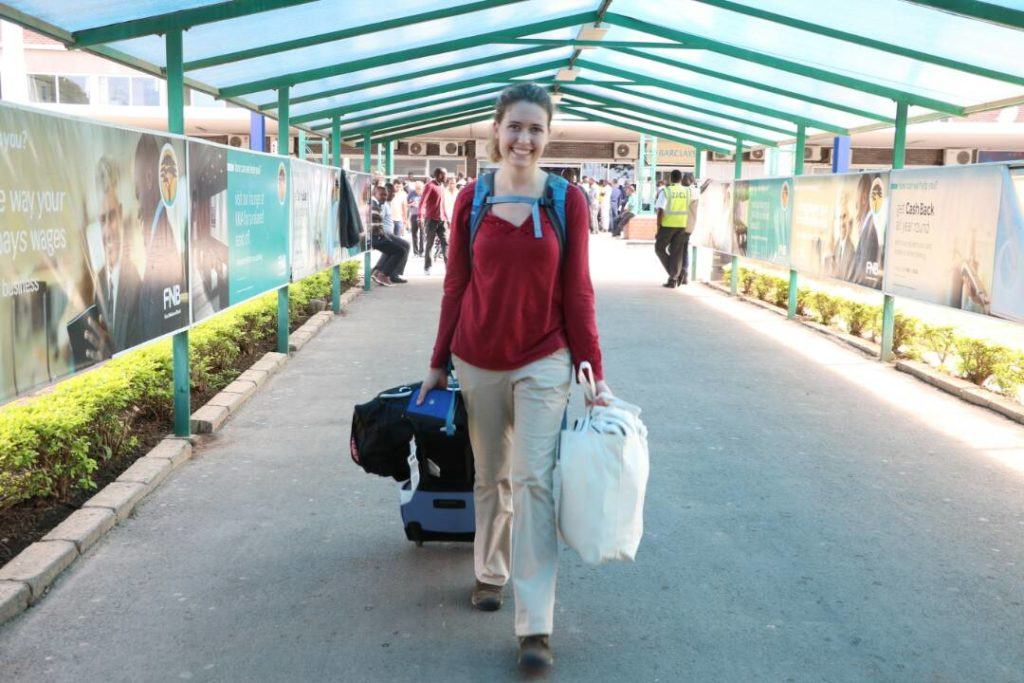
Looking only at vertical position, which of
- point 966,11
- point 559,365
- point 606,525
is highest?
point 966,11

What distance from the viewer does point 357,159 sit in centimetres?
3844

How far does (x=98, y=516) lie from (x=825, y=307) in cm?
987

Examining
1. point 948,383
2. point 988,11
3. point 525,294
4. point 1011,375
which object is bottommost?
point 948,383

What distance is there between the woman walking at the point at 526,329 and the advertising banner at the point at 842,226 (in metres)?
7.04

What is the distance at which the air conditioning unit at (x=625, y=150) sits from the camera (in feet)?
126

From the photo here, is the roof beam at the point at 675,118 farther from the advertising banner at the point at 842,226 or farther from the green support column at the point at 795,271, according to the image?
the advertising banner at the point at 842,226

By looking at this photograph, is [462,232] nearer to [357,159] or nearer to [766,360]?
[766,360]

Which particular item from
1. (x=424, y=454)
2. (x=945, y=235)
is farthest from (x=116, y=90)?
(x=424, y=454)

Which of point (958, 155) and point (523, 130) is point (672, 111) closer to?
point (523, 130)

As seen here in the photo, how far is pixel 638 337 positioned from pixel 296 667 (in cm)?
838

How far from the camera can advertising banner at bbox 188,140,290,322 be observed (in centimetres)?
679

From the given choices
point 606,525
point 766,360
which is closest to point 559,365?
point 606,525

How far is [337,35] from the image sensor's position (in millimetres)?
8898

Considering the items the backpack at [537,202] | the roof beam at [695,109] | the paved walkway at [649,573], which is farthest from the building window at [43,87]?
the backpack at [537,202]
